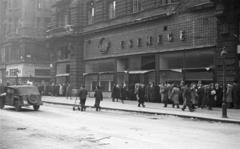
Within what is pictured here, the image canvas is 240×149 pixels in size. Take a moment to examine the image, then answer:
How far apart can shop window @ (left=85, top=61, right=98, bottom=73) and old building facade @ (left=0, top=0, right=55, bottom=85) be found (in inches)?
694

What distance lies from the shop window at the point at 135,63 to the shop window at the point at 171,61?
9.44 feet

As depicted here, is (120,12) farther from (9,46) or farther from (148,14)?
(9,46)

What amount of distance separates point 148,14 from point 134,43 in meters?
3.39

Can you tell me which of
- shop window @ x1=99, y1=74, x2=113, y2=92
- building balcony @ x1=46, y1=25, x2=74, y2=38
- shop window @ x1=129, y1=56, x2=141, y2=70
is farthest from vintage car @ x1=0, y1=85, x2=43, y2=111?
building balcony @ x1=46, y1=25, x2=74, y2=38

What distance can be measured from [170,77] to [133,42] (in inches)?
238

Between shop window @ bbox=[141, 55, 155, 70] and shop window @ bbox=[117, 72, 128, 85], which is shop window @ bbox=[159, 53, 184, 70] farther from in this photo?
shop window @ bbox=[117, 72, 128, 85]

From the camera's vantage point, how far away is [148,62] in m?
28.1

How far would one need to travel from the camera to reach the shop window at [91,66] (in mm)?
35125

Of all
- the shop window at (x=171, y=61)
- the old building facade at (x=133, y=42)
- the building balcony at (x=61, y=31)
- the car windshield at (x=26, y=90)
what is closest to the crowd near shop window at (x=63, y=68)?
the old building facade at (x=133, y=42)

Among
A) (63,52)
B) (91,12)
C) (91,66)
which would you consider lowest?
(91,66)

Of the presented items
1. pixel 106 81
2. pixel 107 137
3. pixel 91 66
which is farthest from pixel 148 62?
pixel 107 137

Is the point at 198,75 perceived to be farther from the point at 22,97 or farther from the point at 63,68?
the point at 63,68

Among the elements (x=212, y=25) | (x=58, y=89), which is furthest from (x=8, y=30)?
(x=212, y=25)

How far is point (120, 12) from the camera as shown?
31.0 m
